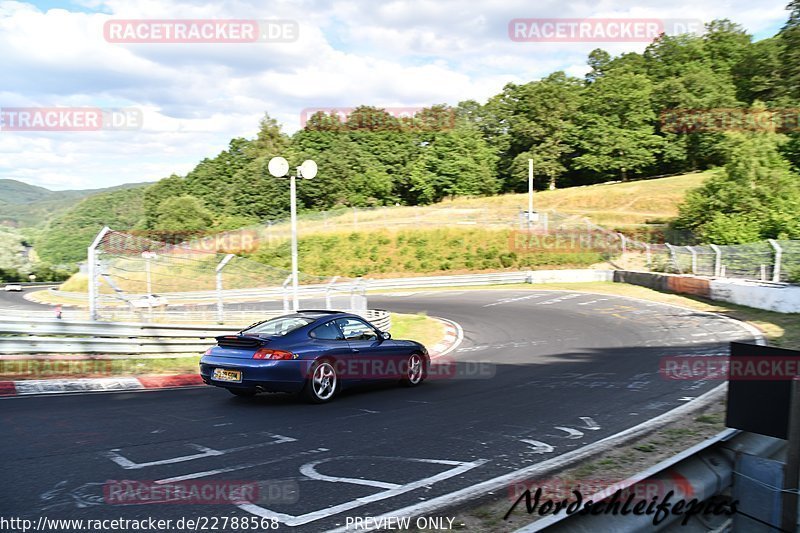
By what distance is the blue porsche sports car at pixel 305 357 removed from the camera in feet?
28.3

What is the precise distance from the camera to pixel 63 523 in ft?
13.7

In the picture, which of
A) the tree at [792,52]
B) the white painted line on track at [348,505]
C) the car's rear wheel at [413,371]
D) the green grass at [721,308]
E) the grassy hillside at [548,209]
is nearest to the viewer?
the white painted line on track at [348,505]

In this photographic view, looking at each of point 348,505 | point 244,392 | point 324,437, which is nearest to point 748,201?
point 244,392

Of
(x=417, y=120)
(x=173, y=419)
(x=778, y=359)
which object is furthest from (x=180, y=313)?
(x=417, y=120)

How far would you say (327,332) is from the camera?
9.52 meters

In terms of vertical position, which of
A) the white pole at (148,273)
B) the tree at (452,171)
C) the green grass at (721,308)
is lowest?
the green grass at (721,308)

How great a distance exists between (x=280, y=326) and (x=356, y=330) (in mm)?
1219

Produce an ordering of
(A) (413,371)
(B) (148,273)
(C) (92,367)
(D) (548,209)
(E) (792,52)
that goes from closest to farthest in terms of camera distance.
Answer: (A) (413,371), (C) (92,367), (B) (148,273), (E) (792,52), (D) (548,209)

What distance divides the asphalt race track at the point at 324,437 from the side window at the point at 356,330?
90 centimetres

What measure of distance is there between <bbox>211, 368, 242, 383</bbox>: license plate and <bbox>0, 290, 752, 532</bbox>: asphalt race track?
40 cm

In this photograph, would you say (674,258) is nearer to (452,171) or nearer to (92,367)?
(92,367)

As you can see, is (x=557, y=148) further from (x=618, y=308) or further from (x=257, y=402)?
(x=257, y=402)

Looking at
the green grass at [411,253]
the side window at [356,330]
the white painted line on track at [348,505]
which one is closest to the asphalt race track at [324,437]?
the white painted line on track at [348,505]

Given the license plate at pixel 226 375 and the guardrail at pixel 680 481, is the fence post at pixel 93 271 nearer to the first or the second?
the license plate at pixel 226 375
